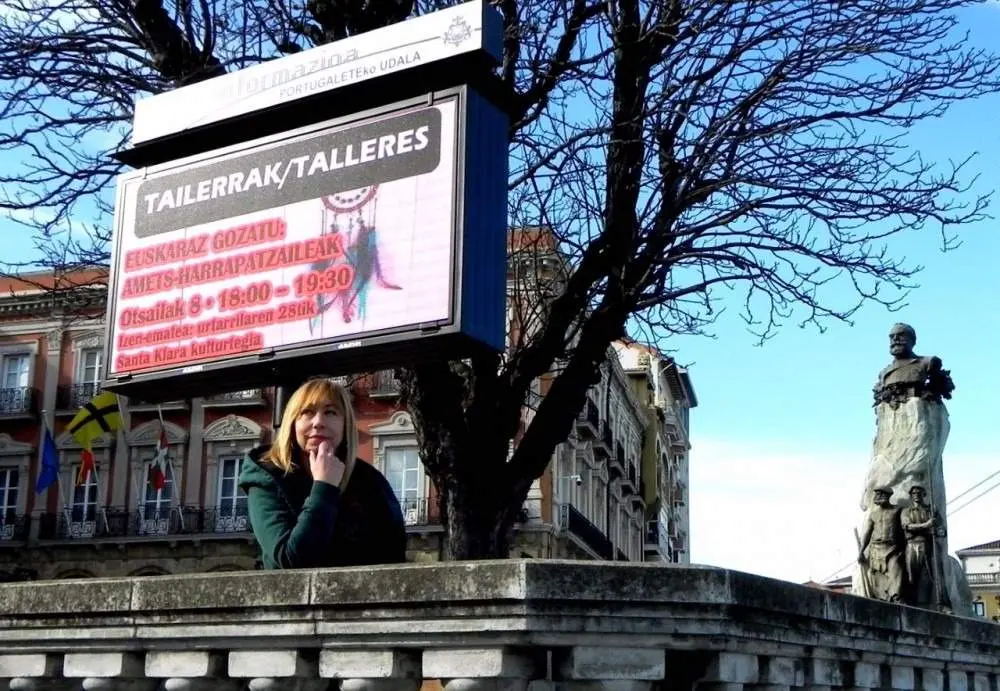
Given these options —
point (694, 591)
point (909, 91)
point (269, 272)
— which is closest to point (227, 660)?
point (694, 591)

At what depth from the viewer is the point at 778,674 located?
5.23 metres

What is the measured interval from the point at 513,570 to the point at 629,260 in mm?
8099

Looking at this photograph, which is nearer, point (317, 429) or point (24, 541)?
point (317, 429)

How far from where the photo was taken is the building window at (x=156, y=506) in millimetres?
43594

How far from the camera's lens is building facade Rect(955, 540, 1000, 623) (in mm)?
92188

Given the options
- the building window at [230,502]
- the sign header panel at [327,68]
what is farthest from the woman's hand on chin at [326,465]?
the building window at [230,502]

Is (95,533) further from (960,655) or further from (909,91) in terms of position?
(960,655)

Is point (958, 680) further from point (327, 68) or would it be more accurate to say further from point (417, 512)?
point (417, 512)

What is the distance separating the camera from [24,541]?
1757 inches

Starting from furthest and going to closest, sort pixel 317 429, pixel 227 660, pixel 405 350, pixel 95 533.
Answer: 1. pixel 95 533
2. pixel 405 350
3. pixel 317 429
4. pixel 227 660

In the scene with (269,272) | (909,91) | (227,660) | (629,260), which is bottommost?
(227,660)

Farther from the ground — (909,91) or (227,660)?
(909,91)

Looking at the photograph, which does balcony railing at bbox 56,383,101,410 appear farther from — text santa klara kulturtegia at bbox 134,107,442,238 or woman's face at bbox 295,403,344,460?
woman's face at bbox 295,403,344,460

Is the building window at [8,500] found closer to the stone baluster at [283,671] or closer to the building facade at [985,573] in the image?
the stone baluster at [283,671]
